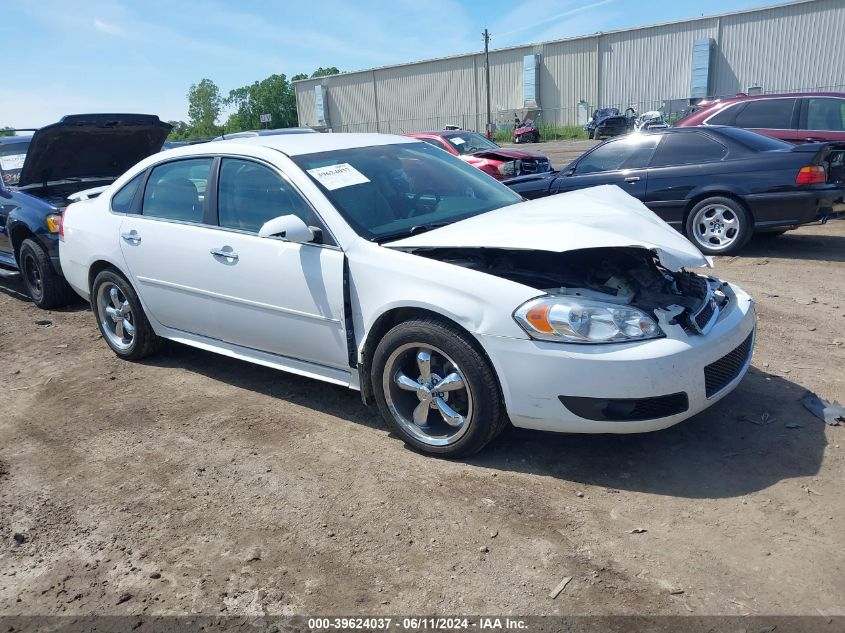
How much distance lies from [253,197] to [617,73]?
1771 inches

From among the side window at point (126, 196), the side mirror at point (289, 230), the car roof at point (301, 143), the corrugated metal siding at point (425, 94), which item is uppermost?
the corrugated metal siding at point (425, 94)

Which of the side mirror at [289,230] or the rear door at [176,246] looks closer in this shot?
the side mirror at [289,230]

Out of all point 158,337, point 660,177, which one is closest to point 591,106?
point 660,177

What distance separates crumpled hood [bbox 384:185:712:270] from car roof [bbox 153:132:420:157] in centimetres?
104

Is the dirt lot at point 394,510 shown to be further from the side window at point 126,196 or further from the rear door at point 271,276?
the side window at point 126,196

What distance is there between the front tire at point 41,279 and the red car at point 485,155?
7081 millimetres

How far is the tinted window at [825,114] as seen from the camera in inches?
401

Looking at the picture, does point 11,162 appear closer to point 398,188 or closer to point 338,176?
point 338,176

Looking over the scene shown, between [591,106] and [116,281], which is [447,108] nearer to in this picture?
[591,106]

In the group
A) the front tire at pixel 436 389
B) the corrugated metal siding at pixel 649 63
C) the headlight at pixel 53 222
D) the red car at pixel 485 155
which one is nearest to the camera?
the front tire at pixel 436 389

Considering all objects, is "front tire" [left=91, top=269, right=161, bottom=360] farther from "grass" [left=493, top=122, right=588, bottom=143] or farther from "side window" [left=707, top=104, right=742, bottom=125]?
"grass" [left=493, top=122, right=588, bottom=143]

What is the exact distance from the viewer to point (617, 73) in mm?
44688

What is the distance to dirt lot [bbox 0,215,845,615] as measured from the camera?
266 cm

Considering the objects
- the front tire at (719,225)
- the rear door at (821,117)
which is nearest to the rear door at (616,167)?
the front tire at (719,225)
